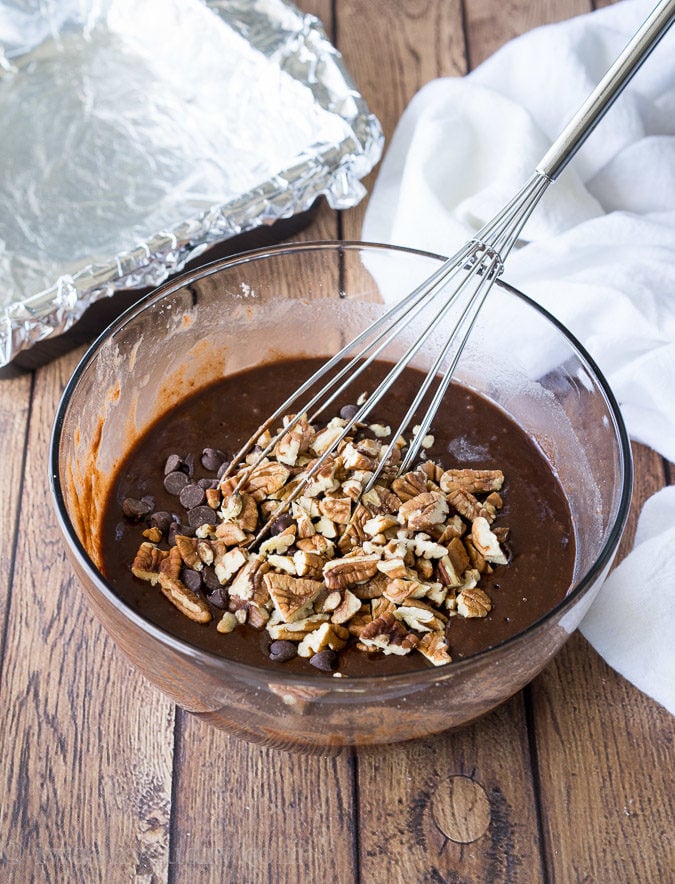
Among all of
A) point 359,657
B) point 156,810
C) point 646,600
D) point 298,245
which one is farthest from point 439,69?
point 156,810

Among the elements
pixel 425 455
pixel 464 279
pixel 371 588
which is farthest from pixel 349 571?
pixel 464 279

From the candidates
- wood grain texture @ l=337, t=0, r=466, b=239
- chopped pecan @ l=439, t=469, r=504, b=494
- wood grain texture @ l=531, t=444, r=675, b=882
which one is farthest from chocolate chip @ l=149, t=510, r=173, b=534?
wood grain texture @ l=337, t=0, r=466, b=239

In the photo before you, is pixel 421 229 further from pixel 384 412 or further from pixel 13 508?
pixel 13 508

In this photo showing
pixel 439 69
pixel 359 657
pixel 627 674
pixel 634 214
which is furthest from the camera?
pixel 439 69

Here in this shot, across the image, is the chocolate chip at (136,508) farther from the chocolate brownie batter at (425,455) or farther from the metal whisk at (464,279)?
the metal whisk at (464,279)

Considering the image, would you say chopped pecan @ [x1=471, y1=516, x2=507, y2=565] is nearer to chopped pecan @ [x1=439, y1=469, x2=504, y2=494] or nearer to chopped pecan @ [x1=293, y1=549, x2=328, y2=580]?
chopped pecan @ [x1=439, y1=469, x2=504, y2=494]
